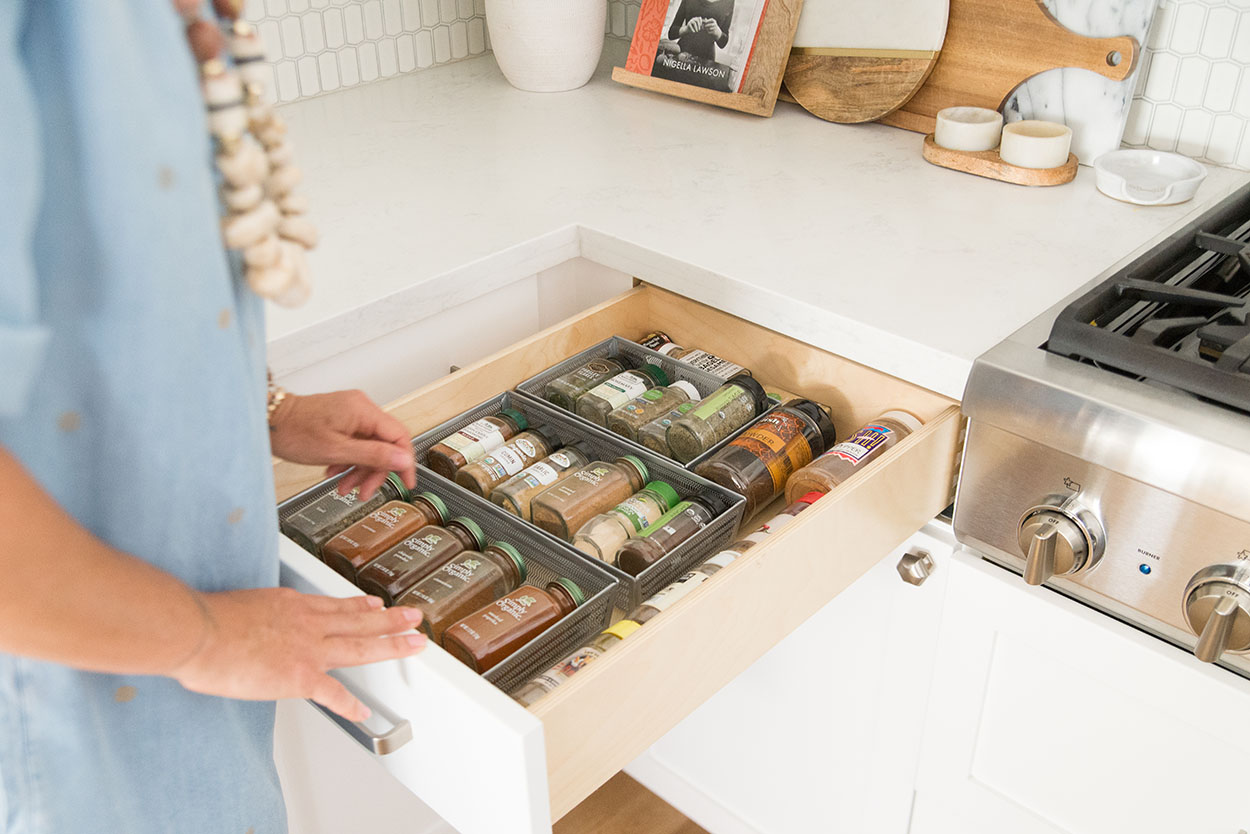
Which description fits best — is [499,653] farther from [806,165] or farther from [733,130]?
[733,130]

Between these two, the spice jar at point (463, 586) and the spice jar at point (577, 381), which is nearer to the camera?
→ the spice jar at point (463, 586)

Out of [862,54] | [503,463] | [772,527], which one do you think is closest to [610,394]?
[503,463]

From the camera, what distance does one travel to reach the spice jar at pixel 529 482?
3.30ft

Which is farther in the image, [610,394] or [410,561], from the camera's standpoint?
[610,394]

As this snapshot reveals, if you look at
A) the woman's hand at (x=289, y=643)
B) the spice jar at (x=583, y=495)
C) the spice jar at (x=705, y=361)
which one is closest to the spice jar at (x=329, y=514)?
the spice jar at (x=583, y=495)

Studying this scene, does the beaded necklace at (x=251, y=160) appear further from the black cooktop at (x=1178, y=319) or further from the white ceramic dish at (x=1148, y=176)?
the white ceramic dish at (x=1148, y=176)

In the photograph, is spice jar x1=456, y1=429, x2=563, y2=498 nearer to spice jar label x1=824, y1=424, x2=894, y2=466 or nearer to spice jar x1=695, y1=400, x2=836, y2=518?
spice jar x1=695, y1=400, x2=836, y2=518

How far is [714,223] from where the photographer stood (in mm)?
1243

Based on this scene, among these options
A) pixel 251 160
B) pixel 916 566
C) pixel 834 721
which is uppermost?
pixel 251 160

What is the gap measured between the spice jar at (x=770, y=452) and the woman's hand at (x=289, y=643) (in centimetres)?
39

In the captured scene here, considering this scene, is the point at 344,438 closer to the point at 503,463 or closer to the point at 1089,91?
the point at 503,463

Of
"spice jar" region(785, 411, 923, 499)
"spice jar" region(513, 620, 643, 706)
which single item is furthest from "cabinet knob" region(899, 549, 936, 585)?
"spice jar" region(513, 620, 643, 706)

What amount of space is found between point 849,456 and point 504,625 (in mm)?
370

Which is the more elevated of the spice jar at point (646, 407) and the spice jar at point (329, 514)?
the spice jar at point (646, 407)
